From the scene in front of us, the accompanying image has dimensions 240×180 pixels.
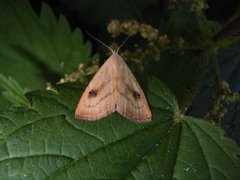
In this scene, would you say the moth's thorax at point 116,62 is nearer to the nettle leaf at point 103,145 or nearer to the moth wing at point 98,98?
the moth wing at point 98,98

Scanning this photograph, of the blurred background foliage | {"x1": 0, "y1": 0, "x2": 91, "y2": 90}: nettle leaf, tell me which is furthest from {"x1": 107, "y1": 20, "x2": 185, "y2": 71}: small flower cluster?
{"x1": 0, "y1": 0, "x2": 91, "y2": 90}: nettle leaf

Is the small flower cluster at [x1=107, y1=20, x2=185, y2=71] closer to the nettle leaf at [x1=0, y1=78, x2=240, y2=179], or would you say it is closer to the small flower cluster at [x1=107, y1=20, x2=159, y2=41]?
the small flower cluster at [x1=107, y1=20, x2=159, y2=41]

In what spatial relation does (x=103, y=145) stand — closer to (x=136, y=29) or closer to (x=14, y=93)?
(x=14, y=93)

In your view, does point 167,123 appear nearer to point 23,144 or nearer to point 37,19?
point 23,144

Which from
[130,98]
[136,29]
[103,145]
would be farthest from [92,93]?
[136,29]

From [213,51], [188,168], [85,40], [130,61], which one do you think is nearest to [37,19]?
[85,40]

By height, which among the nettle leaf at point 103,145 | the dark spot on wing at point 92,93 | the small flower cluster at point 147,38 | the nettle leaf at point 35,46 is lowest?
the nettle leaf at point 103,145

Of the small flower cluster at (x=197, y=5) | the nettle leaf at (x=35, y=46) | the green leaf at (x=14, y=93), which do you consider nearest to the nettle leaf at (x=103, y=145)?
the green leaf at (x=14, y=93)
